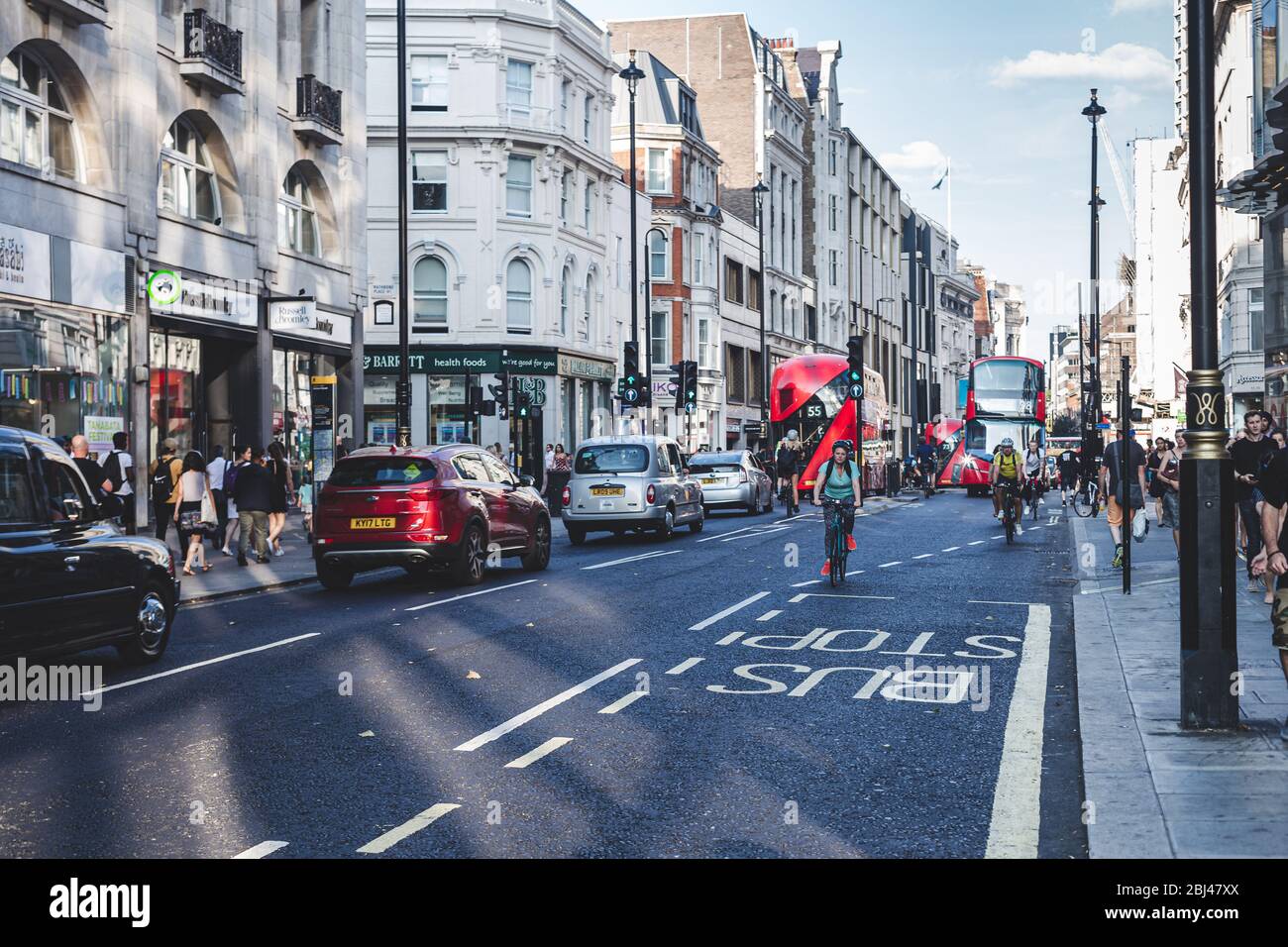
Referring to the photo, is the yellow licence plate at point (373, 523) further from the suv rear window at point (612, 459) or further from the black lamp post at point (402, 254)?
the suv rear window at point (612, 459)

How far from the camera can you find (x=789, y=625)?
13633 millimetres

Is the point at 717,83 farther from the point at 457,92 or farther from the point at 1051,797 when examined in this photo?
the point at 1051,797

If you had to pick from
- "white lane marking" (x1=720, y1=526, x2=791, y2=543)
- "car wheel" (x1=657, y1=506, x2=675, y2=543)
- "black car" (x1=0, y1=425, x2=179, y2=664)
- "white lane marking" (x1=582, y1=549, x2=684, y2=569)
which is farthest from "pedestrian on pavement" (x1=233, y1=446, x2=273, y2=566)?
"black car" (x1=0, y1=425, x2=179, y2=664)

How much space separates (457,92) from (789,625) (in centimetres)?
3722

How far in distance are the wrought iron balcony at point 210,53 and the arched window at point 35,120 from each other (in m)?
3.66

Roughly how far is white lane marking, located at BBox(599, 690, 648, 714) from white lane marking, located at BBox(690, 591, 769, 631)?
11.4ft

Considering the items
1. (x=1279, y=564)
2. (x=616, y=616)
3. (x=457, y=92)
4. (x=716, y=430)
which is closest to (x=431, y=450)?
(x=616, y=616)

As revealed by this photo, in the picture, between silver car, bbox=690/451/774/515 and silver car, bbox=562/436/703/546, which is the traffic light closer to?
silver car, bbox=690/451/774/515

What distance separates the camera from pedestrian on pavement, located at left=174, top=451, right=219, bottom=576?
1991 cm

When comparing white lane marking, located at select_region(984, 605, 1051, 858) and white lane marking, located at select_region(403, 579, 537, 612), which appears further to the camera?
white lane marking, located at select_region(403, 579, 537, 612)

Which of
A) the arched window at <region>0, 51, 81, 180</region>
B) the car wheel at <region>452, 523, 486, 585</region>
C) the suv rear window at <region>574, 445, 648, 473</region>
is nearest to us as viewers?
the car wheel at <region>452, 523, 486, 585</region>

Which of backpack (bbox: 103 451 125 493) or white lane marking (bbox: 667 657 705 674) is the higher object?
backpack (bbox: 103 451 125 493)

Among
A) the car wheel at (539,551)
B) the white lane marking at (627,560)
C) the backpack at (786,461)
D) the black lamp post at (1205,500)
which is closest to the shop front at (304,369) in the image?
the white lane marking at (627,560)

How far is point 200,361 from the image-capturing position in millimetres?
28375
